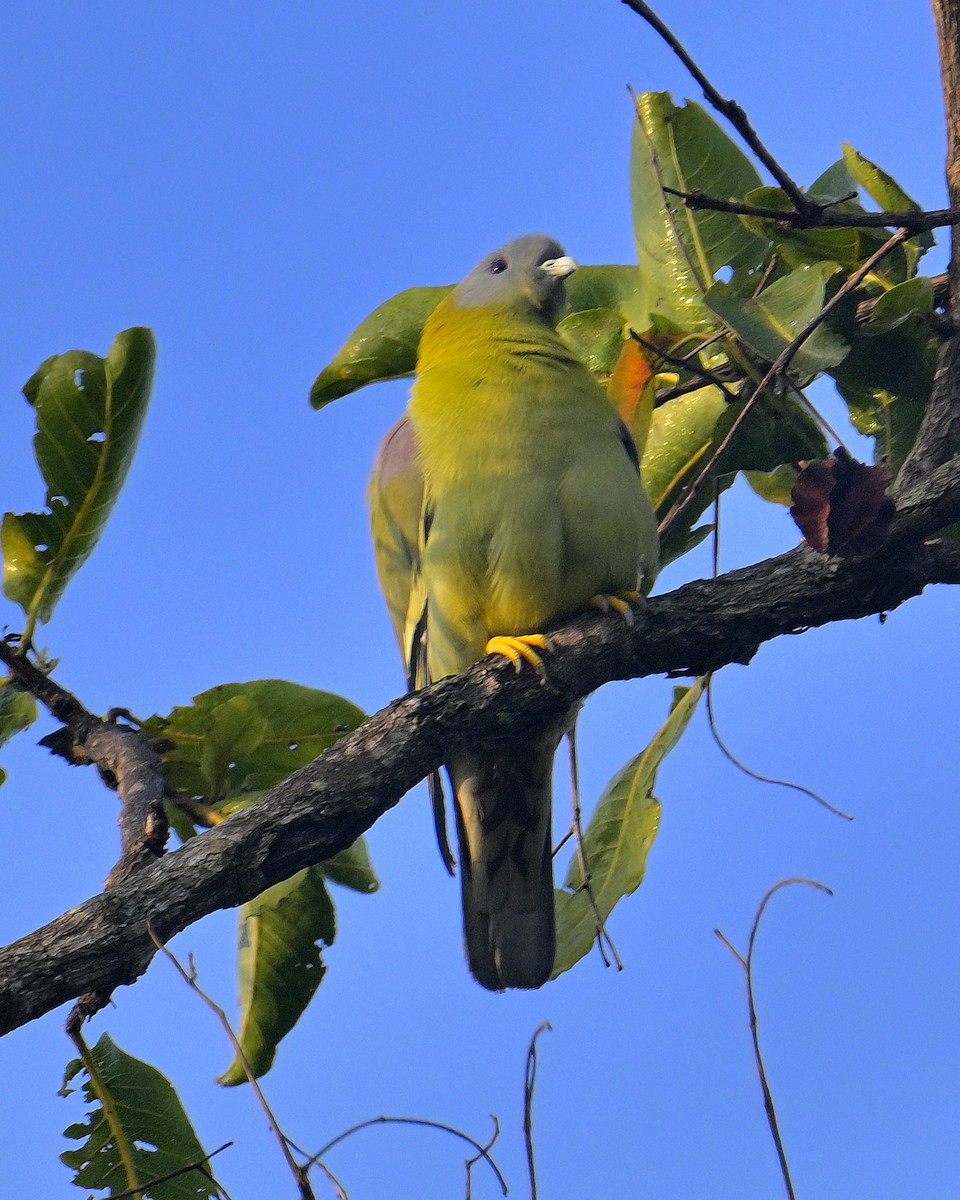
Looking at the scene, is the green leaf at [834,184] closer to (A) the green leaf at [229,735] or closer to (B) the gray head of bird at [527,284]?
(B) the gray head of bird at [527,284]

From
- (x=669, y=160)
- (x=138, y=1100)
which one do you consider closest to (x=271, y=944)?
(x=138, y=1100)

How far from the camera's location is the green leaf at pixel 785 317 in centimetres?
319

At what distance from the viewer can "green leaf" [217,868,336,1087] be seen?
12.6 feet

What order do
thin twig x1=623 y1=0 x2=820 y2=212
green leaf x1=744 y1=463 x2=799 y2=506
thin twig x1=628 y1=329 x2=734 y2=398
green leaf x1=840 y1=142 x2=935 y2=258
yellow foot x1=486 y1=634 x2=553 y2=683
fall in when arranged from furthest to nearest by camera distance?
green leaf x1=744 y1=463 x2=799 y2=506 → green leaf x1=840 y1=142 x2=935 y2=258 → yellow foot x1=486 y1=634 x2=553 y2=683 → thin twig x1=628 y1=329 x2=734 y2=398 → thin twig x1=623 y1=0 x2=820 y2=212

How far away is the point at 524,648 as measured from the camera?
136 inches

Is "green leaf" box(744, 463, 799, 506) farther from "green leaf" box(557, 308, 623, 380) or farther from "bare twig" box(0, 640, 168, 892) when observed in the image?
"bare twig" box(0, 640, 168, 892)

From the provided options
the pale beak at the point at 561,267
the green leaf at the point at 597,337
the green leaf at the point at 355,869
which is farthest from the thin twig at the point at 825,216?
the green leaf at the point at 355,869

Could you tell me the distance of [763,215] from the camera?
2834 millimetres

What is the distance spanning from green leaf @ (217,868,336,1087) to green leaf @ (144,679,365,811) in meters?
0.35

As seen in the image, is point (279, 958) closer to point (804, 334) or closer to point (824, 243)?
point (804, 334)

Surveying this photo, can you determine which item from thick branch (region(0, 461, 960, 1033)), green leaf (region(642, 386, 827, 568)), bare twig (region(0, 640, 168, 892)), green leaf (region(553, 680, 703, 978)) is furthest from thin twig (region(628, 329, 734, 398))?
bare twig (region(0, 640, 168, 892))

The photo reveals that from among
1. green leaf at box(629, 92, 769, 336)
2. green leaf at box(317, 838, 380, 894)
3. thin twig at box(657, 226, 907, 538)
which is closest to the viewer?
thin twig at box(657, 226, 907, 538)

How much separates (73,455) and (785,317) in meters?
2.22

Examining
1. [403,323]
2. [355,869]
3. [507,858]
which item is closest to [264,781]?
[355,869]
